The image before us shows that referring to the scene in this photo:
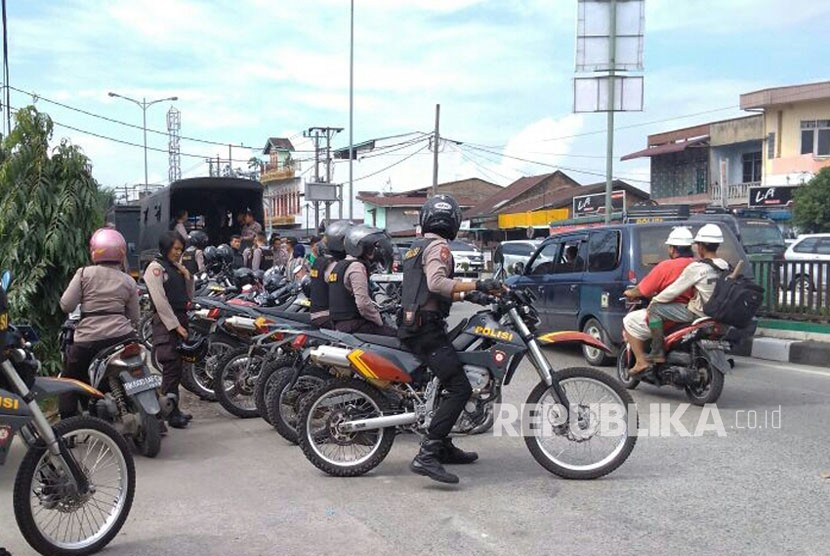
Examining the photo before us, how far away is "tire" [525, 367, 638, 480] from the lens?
5.35m

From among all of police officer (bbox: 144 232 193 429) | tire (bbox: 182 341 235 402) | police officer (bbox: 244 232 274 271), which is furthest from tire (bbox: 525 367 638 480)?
police officer (bbox: 244 232 274 271)

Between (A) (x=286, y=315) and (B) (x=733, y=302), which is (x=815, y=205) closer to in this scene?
(B) (x=733, y=302)

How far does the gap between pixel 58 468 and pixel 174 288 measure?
3.16 m

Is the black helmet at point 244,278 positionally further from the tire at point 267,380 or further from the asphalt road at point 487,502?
the tire at point 267,380

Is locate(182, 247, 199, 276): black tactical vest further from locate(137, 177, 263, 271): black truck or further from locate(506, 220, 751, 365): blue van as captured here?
locate(137, 177, 263, 271): black truck

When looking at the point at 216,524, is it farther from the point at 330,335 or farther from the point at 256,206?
the point at 256,206

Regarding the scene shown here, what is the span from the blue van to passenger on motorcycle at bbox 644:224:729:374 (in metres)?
1.59

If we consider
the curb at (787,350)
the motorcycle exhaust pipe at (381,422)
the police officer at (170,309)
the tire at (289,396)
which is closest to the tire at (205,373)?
the police officer at (170,309)

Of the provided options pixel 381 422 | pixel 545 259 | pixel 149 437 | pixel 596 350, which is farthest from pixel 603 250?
pixel 149 437

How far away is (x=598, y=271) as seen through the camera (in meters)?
9.98

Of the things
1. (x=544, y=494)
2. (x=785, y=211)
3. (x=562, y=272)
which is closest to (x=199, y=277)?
(x=562, y=272)

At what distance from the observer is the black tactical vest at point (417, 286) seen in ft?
17.5

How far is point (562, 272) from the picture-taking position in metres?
10.8

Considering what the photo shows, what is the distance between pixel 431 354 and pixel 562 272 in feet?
19.0
